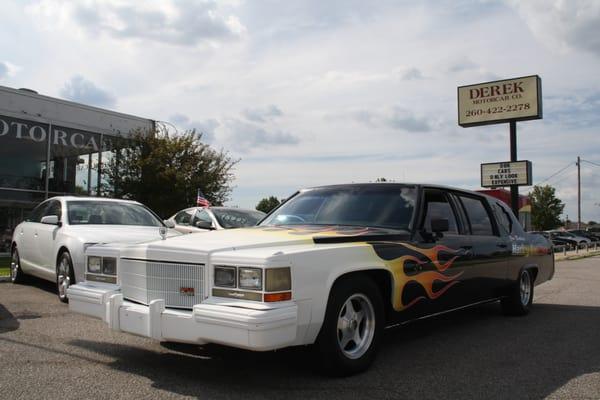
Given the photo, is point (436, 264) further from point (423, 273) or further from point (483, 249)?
point (483, 249)

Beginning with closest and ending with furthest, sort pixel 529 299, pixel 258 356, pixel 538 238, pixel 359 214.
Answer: pixel 258 356 < pixel 359 214 < pixel 529 299 < pixel 538 238

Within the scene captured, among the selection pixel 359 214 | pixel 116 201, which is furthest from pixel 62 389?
pixel 116 201

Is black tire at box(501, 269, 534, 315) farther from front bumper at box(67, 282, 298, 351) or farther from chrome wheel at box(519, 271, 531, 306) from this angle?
front bumper at box(67, 282, 298, 351)

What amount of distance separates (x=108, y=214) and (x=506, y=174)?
20.4m

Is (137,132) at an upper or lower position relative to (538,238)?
upper

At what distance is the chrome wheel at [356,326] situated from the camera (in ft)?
14.0

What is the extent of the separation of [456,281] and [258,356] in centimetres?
212

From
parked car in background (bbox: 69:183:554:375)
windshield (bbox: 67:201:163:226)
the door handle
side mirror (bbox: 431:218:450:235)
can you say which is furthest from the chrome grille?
windshield (bbox: 67:201:163:226)

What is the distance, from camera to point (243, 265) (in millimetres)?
3799

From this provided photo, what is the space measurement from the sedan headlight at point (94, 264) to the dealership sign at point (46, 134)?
1674 cm

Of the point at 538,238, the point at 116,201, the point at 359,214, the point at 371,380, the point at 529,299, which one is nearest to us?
the point at 371,380

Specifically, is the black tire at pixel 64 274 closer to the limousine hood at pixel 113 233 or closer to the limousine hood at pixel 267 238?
the limousine hood at pixel 113 233

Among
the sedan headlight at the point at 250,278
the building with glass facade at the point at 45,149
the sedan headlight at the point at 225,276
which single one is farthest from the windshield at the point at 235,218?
the building with glass facade at the point at 45,149

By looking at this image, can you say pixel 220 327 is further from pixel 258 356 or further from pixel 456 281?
pixel 456 281
